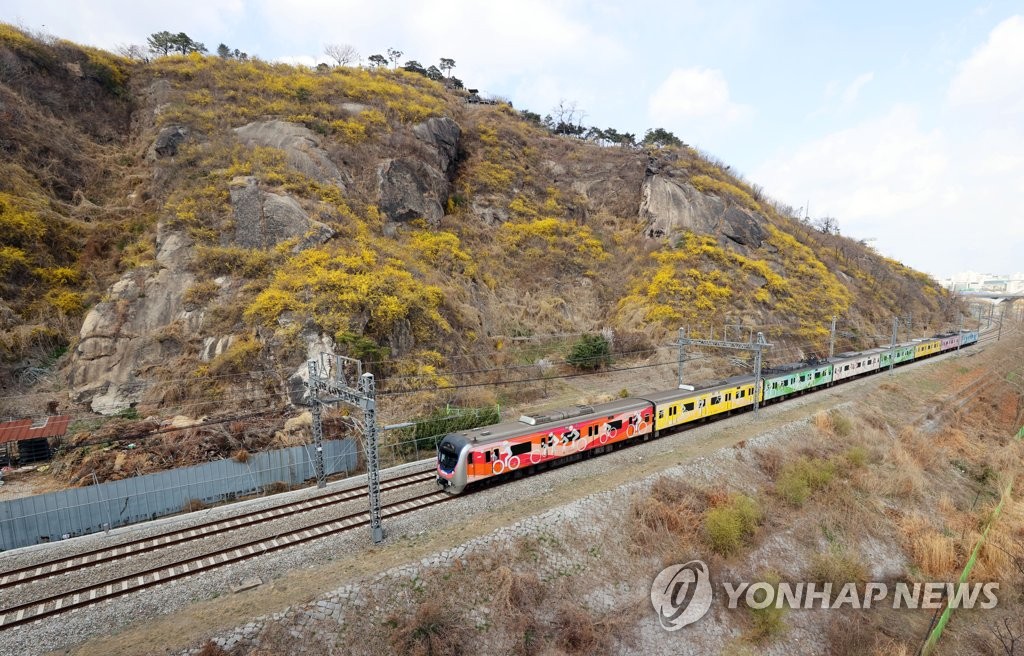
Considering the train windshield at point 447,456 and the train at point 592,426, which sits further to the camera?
the train at point 592,426

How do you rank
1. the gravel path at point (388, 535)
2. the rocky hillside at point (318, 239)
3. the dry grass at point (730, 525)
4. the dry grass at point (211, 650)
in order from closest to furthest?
the dry grass at point (211, 650)
the gravel path at point (388, 535)
the dry grass at point (730, 525)
the rocky hillside at point (318, 239)

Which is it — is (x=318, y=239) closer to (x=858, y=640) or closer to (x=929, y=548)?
(x=858, y=640)

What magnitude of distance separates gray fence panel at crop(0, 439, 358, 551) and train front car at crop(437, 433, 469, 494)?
5.19 metres

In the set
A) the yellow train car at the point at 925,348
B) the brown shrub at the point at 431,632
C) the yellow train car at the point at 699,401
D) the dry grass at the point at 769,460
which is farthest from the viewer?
the yellow train car at the point at 925,348

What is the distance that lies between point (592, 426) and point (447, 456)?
21.7 ft

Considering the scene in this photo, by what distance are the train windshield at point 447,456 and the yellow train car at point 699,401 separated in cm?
1077

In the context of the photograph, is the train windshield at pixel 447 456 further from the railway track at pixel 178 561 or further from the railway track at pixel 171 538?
the railway track at pixel 171 538

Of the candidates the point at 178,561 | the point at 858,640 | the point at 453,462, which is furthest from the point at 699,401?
the point at 178,561

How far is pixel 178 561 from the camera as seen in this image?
40.7 ft

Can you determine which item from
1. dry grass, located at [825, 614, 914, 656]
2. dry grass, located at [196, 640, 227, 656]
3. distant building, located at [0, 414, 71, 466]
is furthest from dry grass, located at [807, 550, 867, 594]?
distant building, located at [0, 414, 71, 466]

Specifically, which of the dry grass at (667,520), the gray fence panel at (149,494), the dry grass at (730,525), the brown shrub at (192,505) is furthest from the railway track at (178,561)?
the dry grass at (730,525)

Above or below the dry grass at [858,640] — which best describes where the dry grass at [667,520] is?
above

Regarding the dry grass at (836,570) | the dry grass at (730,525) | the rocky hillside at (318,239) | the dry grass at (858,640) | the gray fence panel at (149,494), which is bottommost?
the dry grass at (858,640)

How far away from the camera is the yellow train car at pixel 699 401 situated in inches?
868
